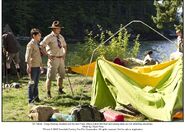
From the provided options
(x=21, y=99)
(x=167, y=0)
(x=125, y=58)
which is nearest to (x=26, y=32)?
(x=167, y=0)

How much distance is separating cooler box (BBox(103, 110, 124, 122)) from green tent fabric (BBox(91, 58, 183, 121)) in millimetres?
414

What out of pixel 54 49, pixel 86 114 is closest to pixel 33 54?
pixel 54 49

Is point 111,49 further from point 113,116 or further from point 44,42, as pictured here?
point 113,116

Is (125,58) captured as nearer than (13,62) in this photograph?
No

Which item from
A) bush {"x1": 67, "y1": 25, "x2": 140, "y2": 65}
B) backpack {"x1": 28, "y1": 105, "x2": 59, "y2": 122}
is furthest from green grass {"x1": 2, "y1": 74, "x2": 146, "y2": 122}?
bush {"x1": 67, "y1": 25, "x2": 140, "y2": 65}

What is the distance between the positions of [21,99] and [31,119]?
5.68 feet

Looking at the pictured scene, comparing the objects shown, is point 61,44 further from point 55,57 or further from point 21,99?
point 21,99

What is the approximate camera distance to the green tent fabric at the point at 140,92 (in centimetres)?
645

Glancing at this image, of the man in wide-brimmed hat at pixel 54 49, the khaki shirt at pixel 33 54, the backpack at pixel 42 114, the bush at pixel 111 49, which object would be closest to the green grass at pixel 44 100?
the backpack at pixel 42 114

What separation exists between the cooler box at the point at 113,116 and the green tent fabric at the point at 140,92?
414 millimetres

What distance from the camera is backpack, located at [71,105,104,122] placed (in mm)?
6453

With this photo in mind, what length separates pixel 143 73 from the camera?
7.38m

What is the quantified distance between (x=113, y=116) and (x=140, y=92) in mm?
701

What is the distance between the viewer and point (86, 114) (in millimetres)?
6488
